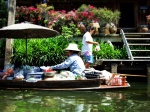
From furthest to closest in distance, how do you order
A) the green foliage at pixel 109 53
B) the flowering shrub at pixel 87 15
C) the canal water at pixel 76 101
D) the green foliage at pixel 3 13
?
the flowering shrub at pixel 87 15 → the green foliage at pixel 3 13 → the green foliage at pixel 109 53 → the canal water at pixel 76 101

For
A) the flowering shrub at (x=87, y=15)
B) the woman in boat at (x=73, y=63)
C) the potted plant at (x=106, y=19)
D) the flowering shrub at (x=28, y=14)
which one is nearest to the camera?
the woman in boat at (x=73, y=63)

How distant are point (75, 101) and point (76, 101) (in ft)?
0.10

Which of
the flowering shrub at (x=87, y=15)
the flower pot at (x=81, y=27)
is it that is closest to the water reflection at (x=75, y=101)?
the flower pot at (x=81, y=27)

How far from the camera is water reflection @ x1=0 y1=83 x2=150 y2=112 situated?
8945 millimetres

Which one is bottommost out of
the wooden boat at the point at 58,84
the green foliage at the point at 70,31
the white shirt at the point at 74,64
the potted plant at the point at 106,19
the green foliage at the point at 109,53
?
the wooden boat at the point at 58,84

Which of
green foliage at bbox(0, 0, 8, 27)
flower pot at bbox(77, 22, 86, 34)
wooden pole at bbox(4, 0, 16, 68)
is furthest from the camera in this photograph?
flower pot at bbox(77, 22, 86, 34)

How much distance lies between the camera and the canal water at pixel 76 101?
8.94m

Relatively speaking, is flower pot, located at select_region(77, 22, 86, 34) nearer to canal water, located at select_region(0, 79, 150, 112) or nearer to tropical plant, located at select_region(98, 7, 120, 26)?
tropical plant, located at select_region(98, 7, 120, 26)

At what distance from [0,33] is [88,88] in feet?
12.6

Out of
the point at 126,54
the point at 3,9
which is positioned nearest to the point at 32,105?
the point at 126,54

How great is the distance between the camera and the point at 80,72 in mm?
11883

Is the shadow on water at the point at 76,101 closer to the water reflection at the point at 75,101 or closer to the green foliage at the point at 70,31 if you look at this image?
the water reflection at the point at 75,101

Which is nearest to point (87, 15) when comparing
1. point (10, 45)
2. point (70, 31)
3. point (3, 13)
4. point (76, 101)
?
point (70, 31)

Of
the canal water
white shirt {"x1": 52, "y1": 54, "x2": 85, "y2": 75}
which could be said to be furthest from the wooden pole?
white shirt {"x1": 52, "y1": 54, "x2": 85, "y2": 75}
